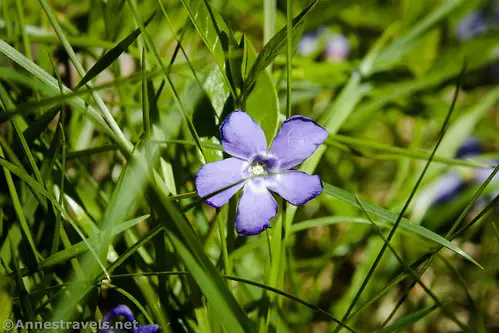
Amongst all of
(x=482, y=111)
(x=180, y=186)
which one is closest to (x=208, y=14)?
(x=180, y=186)

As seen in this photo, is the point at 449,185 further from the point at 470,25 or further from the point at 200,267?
the point at 200,267

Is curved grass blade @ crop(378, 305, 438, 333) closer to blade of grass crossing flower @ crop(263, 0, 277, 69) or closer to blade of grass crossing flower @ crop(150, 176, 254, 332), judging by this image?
blade of grass crossing flower @ crop(150, 176, 254, 332)

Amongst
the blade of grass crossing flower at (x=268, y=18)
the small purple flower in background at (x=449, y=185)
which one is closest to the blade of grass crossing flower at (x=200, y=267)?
the blade of grass crossing flower at (x=268, y=18)

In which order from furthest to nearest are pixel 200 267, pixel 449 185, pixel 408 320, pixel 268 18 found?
pixel 449 185 → pixel 268 18 → pixel 408 320 → pixel 200 267

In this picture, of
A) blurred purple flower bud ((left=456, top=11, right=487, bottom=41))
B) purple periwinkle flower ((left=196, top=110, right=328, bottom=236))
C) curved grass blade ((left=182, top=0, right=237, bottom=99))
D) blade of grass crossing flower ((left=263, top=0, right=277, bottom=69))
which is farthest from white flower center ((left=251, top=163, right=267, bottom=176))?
blurred purple flower bud ((left=456, top=11, right=487, bottom=41))

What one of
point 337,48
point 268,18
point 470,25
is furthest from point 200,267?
point 470,25

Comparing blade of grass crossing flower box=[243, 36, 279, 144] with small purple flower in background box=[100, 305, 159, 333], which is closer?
small purple flower in background box=[100, 305, 159, 333]

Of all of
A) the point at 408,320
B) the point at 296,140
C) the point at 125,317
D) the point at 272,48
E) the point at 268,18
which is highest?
the point at 268,18

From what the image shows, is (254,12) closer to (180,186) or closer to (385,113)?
(385,113)
